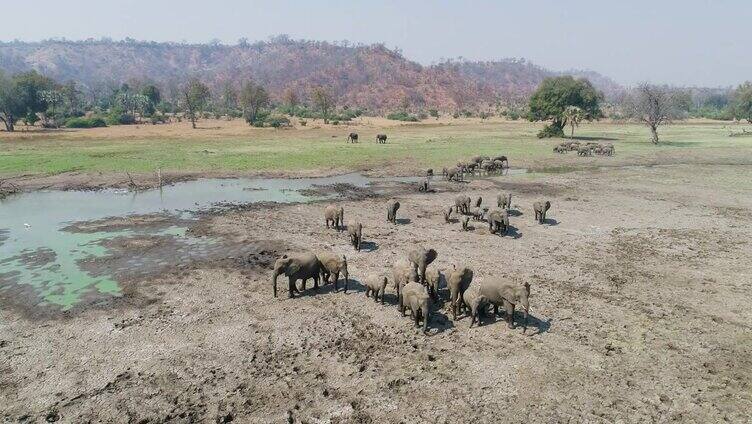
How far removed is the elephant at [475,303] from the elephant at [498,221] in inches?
310

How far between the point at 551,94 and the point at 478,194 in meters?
36.0

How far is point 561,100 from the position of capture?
193 feet

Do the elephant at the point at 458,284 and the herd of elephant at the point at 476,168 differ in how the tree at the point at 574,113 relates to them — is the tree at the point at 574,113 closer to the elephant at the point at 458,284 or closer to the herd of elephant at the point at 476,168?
the herd of elephant at the point at 476,168

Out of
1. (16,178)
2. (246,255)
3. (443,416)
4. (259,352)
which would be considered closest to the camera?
(443,416)

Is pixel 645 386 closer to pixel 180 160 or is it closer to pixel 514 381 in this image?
pixel 514 381

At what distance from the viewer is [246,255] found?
18.3 m

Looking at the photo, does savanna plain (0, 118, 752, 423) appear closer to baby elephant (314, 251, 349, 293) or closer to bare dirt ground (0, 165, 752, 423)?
bare dirt ground (0, 165, 752, 423)

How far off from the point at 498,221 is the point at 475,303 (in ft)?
28.6

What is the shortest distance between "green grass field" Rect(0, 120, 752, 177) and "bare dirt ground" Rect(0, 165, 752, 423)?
70.9 feet

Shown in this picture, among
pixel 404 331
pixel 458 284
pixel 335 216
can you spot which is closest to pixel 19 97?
pixel 335 216

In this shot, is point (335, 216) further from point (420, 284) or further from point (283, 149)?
point (283, 149)

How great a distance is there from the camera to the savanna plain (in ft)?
31.8

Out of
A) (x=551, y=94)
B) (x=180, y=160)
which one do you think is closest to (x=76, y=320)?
(x=180, y=160)

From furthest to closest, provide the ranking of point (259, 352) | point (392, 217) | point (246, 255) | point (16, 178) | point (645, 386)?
point (16, 178), point (392, 217), point (246, 255), point (259, 352), point (645, 386)
